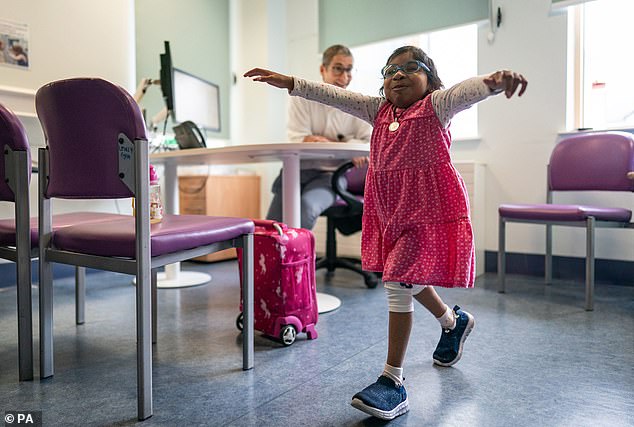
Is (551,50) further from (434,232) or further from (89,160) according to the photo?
(89,160)

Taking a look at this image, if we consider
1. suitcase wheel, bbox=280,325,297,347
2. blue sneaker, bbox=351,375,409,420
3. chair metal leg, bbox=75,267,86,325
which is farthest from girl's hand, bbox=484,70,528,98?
chair metal leg, bbox=75,267,86,325

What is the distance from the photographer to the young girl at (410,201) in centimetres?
119

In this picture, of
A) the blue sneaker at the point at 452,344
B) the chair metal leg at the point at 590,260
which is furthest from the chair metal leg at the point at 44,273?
the chair metal leg at the point at 590,260

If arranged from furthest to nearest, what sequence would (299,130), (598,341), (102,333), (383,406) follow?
(299,130), (102,333), (598,341), (383,406)

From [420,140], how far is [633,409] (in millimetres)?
859

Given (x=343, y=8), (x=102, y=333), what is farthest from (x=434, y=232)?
(x=343, y=8)

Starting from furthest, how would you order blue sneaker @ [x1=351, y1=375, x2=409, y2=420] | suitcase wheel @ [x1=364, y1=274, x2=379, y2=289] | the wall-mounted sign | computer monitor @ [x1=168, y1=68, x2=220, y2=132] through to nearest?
computer monitor @ [x1=168, y1=68, x2=220, y2=132] → suitcase wheel @ [x1=364, y1=274, x2=379, y2=289] → the wall-mounted sign → blue sneaker @ [x1=351, y1=375, x2=409, y2=420]

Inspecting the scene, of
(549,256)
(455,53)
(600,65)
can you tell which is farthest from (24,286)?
(600,65)

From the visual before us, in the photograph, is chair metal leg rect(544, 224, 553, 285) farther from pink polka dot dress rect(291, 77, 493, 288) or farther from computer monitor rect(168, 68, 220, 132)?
computer monitor rect(168, 68, 220, 132)

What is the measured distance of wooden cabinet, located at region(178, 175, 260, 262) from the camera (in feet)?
11.2

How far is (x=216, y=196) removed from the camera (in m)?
3.47

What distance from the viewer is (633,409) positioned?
120 centimetres

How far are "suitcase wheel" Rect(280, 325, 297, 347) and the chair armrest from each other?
Answer: 875 millimetres

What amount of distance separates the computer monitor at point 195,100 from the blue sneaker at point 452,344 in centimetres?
204
